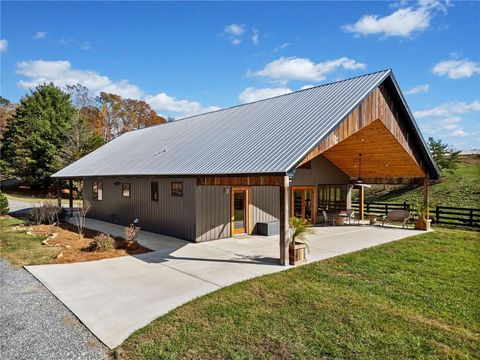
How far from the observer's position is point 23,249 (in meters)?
10.1

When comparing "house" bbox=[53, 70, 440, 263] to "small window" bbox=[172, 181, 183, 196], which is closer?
"house" bbox=[53, 70, 440, 263]

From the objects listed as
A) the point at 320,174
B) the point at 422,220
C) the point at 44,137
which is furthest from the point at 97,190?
the point at 44,137

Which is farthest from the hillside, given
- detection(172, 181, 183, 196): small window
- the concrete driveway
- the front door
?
detection(172, 181, 183, 196): small window

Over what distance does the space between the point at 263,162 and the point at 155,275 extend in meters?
3.88

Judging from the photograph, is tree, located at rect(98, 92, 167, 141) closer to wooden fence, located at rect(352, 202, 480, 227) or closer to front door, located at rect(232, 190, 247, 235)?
wooden fence, located at rect(352, 202, 480, 227)

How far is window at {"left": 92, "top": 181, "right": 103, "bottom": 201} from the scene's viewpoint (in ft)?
57.3

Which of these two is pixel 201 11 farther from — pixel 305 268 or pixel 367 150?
pixel 305 268

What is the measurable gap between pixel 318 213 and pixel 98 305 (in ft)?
41.4

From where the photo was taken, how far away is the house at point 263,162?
889cm

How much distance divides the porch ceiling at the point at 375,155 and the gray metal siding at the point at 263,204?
3.62 meters

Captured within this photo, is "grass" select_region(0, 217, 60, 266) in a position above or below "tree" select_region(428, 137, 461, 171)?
below

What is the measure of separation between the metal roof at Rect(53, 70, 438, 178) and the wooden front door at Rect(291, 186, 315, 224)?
188 inches

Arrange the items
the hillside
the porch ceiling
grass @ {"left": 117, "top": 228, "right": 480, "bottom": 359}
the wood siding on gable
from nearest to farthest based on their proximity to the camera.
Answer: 1. grass @ {"left": 117, "top": 228, "right": 480, "bottom": 359}
2. the wood siding on gable
3. the porch ceiling
4. the hillside

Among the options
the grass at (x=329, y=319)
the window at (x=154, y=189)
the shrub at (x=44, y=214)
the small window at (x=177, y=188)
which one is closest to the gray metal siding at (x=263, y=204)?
the small window at (x=177, y=188)
